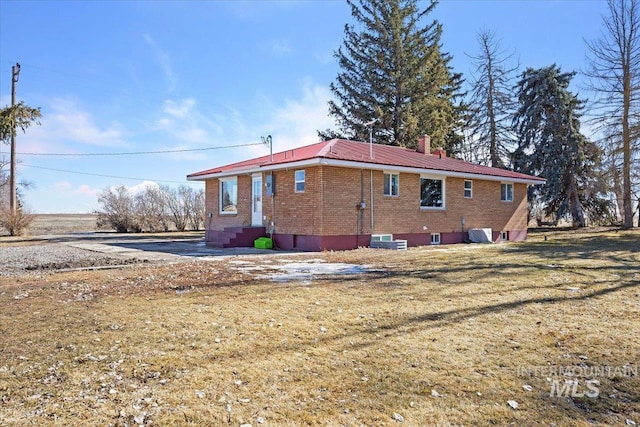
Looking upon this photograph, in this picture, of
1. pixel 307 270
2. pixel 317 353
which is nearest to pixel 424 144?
pixel 307 270

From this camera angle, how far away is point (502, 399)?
10.3 feet

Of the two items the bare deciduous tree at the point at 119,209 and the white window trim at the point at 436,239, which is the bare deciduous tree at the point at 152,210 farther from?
the white window trim at the point at 436,239

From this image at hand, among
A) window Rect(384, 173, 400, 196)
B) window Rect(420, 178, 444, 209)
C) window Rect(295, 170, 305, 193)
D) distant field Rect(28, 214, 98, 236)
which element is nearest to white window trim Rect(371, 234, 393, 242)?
window Rect(384, 173, 400, 196)

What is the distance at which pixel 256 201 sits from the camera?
16578mm

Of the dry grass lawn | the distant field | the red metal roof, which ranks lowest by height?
the dry grass lawn

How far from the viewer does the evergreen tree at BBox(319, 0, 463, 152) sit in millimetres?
29297

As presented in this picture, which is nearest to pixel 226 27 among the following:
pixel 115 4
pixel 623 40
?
pixel 115 4

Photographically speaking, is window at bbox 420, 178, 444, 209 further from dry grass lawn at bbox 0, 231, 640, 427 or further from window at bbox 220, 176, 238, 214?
dry grass lawn at bbox 0, 231, 640, 427

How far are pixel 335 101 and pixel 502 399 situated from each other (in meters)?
30.3

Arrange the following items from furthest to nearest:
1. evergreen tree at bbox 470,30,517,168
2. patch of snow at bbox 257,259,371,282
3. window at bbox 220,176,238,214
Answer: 1. evergreen tree at bbox 470,30,517,168
2. window at bbox 220,176,238,214
3. patch of snow at bbox 257,259,371,282

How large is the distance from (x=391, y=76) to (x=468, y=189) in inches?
537

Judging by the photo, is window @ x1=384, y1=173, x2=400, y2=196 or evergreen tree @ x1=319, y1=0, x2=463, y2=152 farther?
evergreen tree @ x1=319, y1=0, x2=463, y2=152

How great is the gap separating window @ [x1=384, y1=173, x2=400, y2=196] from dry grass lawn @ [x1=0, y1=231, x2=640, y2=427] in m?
8.54

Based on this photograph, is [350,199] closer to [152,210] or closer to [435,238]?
[435,238]
